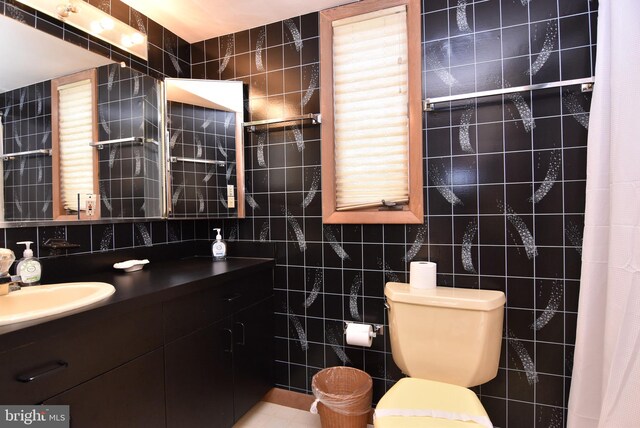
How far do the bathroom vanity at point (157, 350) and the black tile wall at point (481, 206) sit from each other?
0.34 meters

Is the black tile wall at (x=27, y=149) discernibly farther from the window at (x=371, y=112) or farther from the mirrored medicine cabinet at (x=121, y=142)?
the window at (x=371, y=112)

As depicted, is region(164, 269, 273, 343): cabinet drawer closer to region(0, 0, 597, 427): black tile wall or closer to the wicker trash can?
region(0, 0, 597, 427): black tile wall

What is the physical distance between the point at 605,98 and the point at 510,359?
3.87 ft

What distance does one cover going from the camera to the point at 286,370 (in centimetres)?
195

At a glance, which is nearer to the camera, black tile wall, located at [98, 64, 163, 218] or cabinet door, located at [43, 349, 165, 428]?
cabinet door, located at [43, 349, 165, 428]

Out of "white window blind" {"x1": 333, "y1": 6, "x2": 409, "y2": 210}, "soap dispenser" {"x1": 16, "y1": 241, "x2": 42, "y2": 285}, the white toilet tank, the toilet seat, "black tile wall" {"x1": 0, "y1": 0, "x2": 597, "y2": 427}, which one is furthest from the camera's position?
"white window blind" {"x1": 333, "y1": 6, "x2": 409, "y2": 210}

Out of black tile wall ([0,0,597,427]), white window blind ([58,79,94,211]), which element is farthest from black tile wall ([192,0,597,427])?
white window blind ([58,79,94,211])

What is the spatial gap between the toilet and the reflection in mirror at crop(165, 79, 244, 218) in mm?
1162

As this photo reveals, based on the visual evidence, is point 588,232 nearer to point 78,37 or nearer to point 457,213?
point 457,213

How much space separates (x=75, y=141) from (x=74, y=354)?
0.99 meters

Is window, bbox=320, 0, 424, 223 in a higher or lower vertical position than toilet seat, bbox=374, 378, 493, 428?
higher

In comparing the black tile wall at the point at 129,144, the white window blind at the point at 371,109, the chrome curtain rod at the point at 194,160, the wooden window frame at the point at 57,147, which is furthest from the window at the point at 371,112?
the wooden window frame at the point at 57,147

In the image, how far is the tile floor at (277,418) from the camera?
1738mm

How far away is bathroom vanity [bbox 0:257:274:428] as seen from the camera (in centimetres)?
86
